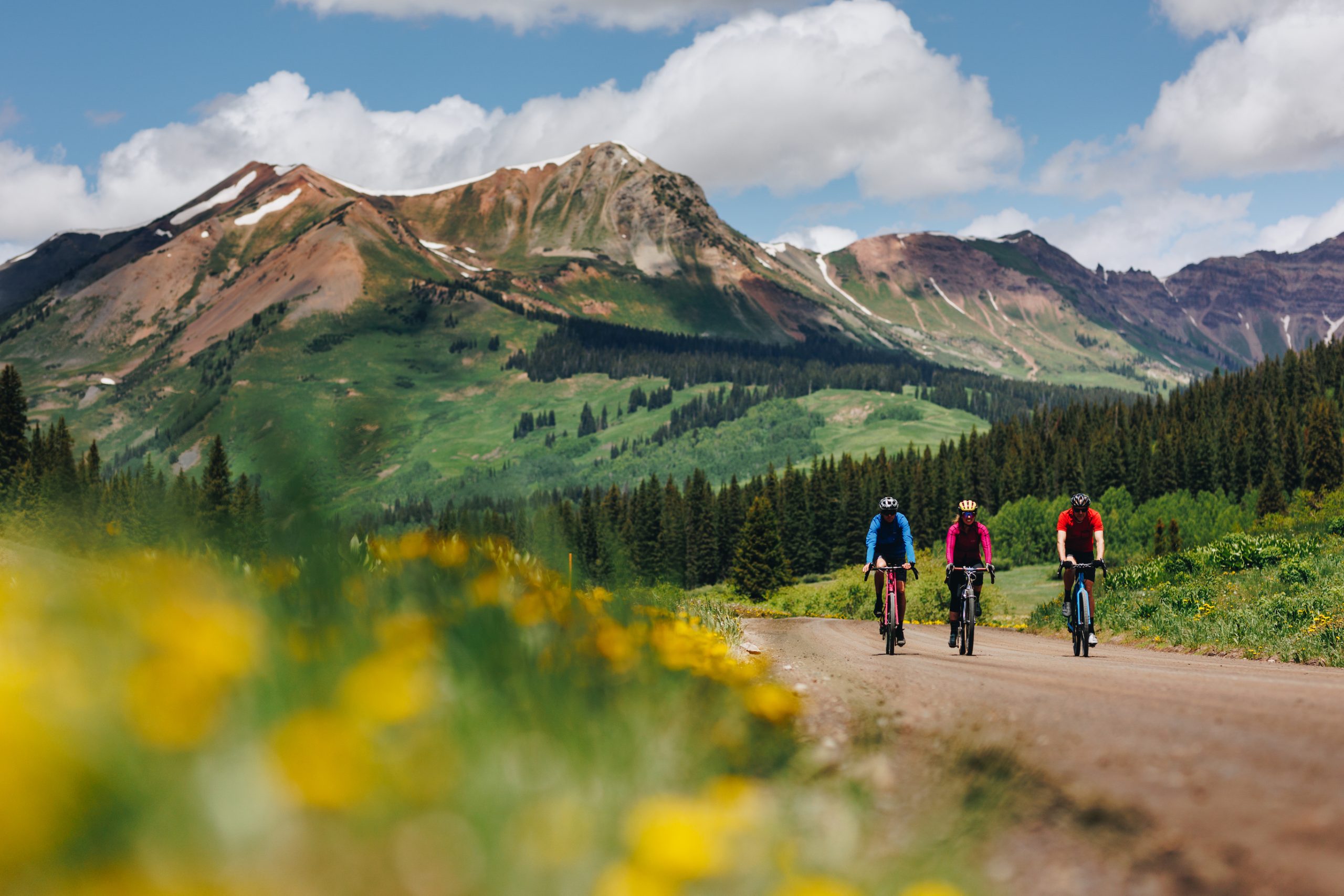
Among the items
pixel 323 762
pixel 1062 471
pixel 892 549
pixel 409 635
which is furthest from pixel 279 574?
pixel 1062 471

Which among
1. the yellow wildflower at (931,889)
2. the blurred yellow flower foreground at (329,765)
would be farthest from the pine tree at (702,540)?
the yellow wildflower at (931,889)

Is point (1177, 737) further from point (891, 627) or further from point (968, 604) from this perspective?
point (968, 604)

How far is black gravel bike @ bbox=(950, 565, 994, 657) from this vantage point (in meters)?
17.0

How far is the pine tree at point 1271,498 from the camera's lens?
100988mm

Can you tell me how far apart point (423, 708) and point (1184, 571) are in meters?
29.1

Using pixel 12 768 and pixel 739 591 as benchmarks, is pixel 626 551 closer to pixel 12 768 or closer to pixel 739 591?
pixel 12 768

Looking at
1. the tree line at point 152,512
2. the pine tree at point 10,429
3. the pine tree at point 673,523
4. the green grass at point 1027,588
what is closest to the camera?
the tree line at point 152,512

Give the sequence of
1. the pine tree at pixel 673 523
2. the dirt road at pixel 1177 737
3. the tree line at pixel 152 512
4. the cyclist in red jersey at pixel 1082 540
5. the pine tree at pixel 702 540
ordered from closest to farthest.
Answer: the dirt road at pixel 1177 737, the tree line at pixel 152 512, the cyclist in red jersey at pixel 1082 540, the pine tree at pixel 673 523, the pine tree at pixel 702 540

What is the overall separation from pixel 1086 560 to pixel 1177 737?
1287 centimetres

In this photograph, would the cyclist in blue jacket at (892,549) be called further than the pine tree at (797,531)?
No

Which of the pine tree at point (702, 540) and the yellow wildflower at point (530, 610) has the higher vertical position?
the yellow wildflower at point (530, 610)

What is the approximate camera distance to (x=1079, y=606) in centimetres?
1728

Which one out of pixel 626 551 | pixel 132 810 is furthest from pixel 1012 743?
pixel 132 810

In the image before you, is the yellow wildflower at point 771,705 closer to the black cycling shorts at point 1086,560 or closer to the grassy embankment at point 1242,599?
the grassy embankment at point 1242,599
